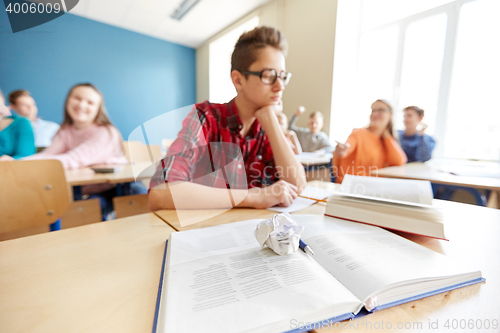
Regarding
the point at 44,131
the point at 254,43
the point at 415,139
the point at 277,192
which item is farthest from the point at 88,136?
the point at 44,131

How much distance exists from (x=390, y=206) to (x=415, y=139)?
186cm

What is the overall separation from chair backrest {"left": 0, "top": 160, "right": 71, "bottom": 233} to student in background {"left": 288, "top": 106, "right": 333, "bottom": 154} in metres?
2.36

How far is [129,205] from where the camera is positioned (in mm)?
1438

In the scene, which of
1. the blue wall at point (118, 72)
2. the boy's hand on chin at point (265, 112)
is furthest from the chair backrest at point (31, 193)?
the blue wall at point (118, 72)

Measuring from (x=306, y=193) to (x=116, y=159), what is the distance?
1.55 m

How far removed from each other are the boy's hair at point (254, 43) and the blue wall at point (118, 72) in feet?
10.5

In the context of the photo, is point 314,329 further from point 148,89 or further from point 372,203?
point 148,89

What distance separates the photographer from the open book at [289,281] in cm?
23

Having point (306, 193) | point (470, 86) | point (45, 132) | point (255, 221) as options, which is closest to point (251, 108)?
point (306, 193)

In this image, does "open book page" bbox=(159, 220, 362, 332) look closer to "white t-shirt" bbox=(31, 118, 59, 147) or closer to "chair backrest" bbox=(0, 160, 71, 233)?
"chair backrest" bbox=(0, 160, 71, 233)

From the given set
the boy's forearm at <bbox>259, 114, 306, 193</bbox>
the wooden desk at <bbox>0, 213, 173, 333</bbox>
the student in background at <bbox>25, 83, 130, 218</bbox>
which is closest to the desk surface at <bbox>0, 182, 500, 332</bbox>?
the wooden desk at <bbox>0, 213, 173, 333</bbox>

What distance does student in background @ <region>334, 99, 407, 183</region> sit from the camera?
1.59 meters

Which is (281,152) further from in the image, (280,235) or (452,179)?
(452,179)

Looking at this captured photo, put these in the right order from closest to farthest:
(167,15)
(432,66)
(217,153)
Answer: (217,153)
(432,66)
(167,15)
